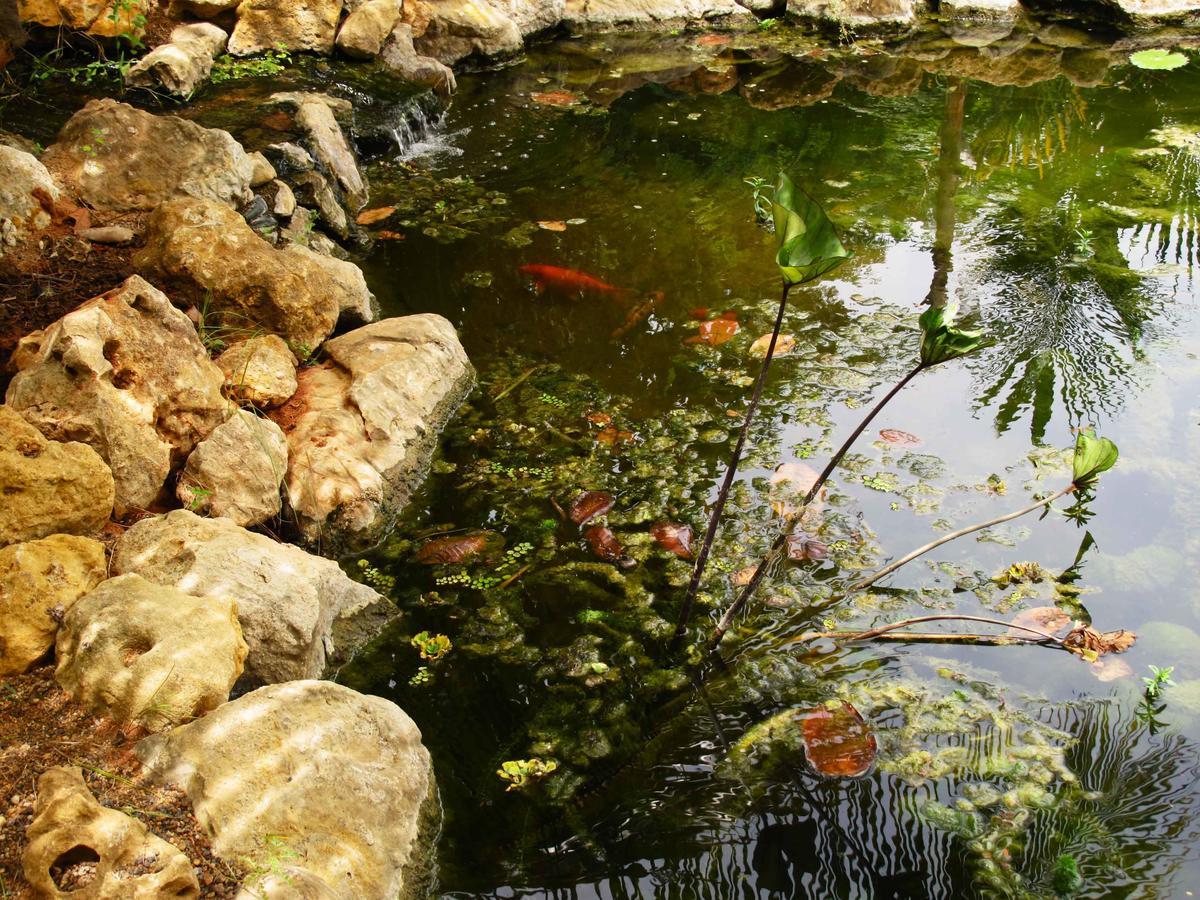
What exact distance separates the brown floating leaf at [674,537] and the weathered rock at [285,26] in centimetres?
569

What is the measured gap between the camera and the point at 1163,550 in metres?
3.47

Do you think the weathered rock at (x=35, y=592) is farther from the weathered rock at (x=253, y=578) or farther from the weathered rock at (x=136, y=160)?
the weathered rock at (x=136, y=160)

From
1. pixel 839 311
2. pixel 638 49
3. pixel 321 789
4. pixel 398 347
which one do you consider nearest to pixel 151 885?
pixel 321 789

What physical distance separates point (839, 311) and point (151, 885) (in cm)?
403

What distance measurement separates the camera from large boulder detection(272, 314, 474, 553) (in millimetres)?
3496

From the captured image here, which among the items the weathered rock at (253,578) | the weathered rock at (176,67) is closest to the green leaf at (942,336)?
the weathered rock at (253,578)

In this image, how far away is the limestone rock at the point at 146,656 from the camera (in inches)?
94.0

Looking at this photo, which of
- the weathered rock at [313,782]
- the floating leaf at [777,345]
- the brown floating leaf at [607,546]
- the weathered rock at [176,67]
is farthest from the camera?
the weathered rock at [176,67]

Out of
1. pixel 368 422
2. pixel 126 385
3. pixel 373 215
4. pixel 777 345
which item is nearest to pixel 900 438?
pixel 777 345

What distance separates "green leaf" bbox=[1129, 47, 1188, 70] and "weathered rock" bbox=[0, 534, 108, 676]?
30.1ft

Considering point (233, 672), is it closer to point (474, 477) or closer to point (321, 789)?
point (321, 789)

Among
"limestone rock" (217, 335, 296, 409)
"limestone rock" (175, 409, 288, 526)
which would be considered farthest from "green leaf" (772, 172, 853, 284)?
"limestone rock" (217, 335, 296, 409)

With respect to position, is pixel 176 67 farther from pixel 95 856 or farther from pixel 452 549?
pixel 95 856

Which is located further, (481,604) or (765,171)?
(765,171)
